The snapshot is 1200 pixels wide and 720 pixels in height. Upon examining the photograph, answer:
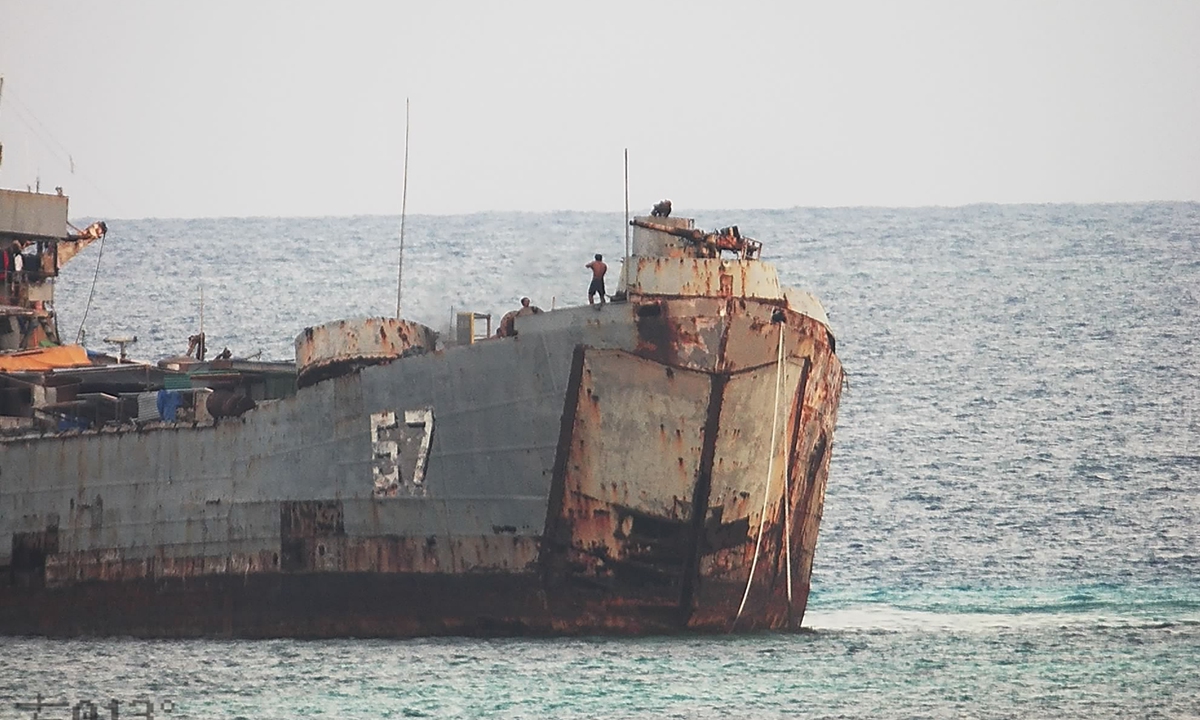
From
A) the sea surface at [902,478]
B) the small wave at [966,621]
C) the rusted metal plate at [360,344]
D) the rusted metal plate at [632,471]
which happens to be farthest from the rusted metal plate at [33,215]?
the rusted metal plate at [632,471]

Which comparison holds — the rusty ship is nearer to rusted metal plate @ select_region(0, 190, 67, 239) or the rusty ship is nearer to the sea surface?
the sea surface

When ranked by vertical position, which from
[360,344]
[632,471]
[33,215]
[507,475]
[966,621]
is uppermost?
[33,215]

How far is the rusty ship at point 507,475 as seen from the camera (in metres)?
30.2

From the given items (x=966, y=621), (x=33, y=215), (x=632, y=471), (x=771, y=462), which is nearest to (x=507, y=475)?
(x=632, y=471)

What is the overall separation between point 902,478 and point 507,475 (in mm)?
31652

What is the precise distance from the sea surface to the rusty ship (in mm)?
869

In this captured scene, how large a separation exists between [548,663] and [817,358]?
631 cm

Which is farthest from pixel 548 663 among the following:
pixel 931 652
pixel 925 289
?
pixel 925 289

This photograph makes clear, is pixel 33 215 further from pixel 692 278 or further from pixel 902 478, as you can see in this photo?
pixel 902 478

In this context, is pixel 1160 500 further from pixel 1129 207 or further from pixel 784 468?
pixel 1129 207

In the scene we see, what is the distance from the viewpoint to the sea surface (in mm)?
28391

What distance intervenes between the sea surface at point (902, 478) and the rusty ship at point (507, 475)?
87 centimetres

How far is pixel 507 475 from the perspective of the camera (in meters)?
30.9

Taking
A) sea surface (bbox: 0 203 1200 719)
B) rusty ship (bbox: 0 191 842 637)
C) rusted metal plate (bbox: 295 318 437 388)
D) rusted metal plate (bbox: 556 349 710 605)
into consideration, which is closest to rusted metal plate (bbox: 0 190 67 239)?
sea surface (bbox: 0 203 1200 719)
